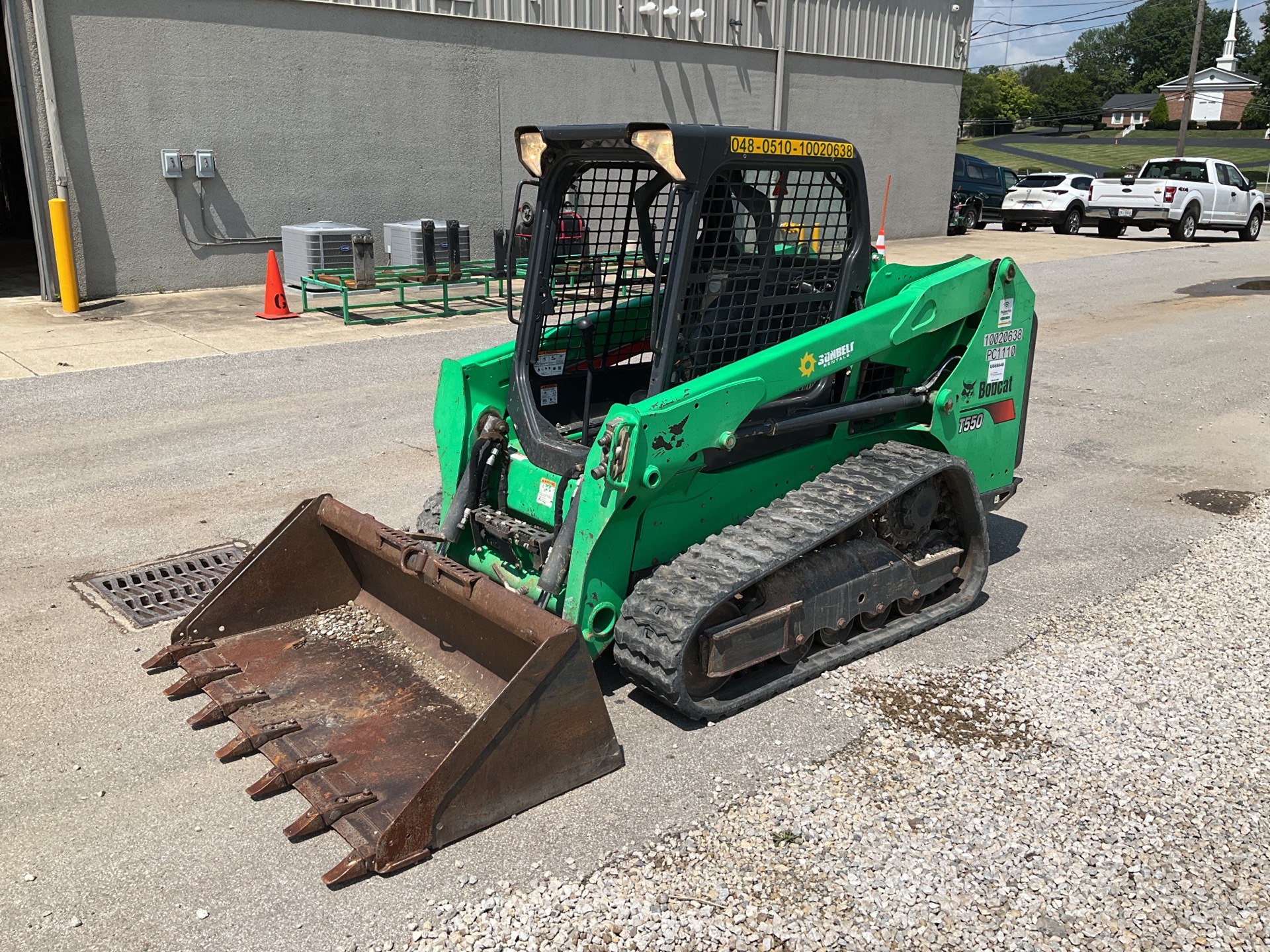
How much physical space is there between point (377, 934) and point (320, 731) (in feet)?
3.42

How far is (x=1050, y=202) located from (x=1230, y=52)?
120 metres

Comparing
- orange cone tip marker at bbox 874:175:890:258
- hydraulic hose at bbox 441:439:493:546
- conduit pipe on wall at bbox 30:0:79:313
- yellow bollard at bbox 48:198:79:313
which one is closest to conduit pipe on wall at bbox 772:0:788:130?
orange cone tip marker at bbox 874:175:890:258

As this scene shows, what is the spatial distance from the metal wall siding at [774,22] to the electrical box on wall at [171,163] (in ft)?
9.47

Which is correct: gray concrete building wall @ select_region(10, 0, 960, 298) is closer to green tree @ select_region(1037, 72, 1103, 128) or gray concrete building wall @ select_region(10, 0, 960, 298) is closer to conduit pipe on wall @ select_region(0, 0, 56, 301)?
conduit pipe on wall @ select_region(0, 0, 56, 301)

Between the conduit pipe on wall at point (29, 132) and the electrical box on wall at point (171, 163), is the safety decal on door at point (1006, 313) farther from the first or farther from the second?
the electrical box on wall at point (171, 163)

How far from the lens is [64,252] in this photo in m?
13.6

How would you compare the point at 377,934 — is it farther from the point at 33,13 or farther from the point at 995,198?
the point at 995,198

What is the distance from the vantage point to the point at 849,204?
491cm

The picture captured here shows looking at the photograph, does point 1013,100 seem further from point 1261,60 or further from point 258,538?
point 258,538

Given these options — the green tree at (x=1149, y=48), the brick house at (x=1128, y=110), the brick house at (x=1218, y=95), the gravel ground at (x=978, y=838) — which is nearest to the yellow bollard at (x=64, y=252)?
the gravel ground at (x=978, y=838)

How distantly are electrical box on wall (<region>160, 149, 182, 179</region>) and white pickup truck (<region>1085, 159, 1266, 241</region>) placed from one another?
67.1 feet

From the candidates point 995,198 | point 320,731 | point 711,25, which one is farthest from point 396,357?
point 995,198

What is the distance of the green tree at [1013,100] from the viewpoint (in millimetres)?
97875

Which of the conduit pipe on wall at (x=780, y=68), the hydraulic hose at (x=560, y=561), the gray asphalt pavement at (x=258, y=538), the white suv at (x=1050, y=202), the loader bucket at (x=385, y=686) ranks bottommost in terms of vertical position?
the gray asphalt pavement at (x=258, y=538)
